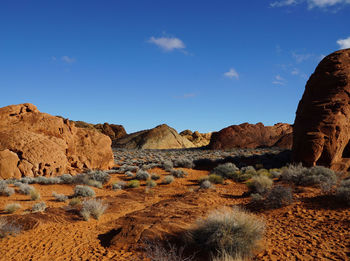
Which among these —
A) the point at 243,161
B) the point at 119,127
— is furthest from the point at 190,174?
the point at 119,127

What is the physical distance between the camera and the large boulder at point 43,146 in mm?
14086

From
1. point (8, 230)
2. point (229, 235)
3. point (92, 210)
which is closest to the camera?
point (229, 235)

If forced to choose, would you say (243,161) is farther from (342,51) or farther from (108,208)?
(108,208)

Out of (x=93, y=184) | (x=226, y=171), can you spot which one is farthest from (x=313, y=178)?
(x=93, y=184)

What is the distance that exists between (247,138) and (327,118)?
889 inches

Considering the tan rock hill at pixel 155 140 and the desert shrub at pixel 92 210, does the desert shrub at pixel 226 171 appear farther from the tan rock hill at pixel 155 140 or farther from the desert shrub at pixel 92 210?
the tan rock hill at pixel 155 140

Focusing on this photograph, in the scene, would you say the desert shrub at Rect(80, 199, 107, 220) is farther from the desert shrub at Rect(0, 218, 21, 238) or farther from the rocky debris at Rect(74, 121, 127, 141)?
the rocky debris at Rect(74, 121, 127, 141)

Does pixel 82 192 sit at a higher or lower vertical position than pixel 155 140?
lower

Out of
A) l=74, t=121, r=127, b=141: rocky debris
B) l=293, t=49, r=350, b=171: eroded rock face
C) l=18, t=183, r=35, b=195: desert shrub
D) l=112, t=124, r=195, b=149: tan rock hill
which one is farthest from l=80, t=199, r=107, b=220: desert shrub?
l=74, t=121, r=127, b=141: rocky debris

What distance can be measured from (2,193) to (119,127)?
5798cm

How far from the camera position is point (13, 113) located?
658 inches

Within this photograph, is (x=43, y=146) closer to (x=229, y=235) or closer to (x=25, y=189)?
(x=25, y=189)

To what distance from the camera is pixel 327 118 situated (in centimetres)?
1421

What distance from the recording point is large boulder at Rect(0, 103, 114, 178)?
555 inches
